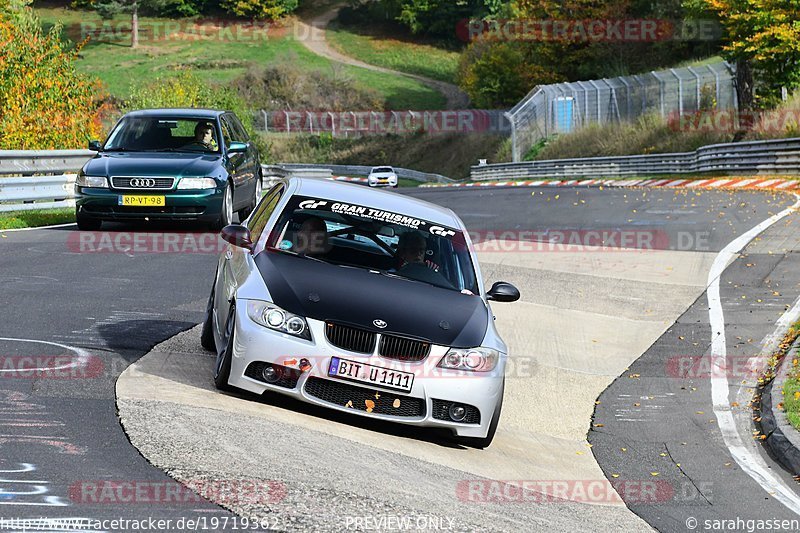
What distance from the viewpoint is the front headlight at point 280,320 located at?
26.3 feet

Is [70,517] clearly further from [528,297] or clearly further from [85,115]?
[85,115]

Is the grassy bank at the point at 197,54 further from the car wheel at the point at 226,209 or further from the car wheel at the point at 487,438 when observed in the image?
the car wheel at the point at 487,438

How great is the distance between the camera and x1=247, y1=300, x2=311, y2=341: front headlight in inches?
316

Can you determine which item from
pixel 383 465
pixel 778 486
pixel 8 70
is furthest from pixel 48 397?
pixel 8 70

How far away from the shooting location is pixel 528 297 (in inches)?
591

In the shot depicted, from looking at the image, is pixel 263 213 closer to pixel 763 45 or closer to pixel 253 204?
pixel 253 204

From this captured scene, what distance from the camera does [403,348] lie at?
808 cm

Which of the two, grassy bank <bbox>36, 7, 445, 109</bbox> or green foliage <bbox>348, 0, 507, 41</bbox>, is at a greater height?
green foliage <bbox>348, 0, 507, 41</bbox>

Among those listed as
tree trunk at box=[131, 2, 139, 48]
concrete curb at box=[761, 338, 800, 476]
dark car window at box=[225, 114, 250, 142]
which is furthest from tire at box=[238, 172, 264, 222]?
tree trunk at box=[131, 2, 139, 48]

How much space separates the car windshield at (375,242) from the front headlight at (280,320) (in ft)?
3.53

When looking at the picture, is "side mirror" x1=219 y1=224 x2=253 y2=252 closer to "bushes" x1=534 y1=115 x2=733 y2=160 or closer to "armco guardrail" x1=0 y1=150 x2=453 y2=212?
"armco guardrail" x1=0 y1=150 x2=453 y2=212

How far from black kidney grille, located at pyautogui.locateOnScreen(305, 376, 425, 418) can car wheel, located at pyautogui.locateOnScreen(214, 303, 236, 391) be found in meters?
0.61

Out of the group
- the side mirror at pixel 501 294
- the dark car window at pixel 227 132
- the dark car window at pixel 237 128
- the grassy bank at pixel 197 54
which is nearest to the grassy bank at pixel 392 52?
the grassy bank at pixel 197 54

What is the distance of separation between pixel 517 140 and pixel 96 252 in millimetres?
44482
